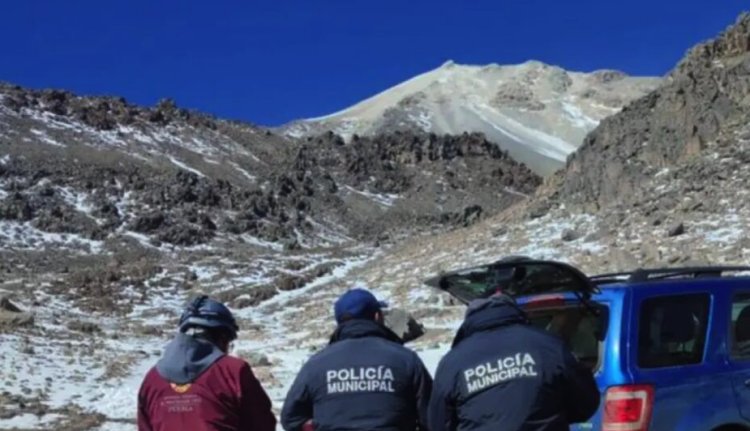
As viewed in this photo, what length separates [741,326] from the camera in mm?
5941

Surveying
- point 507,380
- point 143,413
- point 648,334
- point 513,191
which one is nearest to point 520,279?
point 648,334

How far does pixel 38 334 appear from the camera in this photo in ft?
83.6

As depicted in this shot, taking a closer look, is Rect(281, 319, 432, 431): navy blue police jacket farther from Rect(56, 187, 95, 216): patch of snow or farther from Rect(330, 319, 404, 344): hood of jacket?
Rect(56, 187, 95, 216): patch of snow

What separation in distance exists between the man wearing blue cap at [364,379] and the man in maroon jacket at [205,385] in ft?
1.05

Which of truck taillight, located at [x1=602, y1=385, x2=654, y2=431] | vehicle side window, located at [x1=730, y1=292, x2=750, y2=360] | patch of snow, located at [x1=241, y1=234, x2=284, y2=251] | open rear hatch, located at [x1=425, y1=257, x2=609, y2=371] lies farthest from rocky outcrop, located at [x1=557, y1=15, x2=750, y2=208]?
patch of snow, located at [x1=241, y1=234, x2=284, y2=251]

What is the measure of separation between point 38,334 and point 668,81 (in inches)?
968

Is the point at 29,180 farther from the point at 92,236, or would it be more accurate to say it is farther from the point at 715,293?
the point at 715,293

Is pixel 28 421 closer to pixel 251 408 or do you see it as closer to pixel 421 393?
pixel 251 408

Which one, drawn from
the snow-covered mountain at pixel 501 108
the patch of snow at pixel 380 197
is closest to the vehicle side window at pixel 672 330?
the patch of snow at pixel 380 197

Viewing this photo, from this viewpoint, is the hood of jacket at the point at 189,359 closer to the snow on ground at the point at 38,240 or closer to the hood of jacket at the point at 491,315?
the hood of jacket at the point at 491,315

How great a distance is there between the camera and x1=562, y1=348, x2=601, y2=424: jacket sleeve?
417 cm

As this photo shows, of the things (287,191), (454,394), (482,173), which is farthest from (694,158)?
(482,173)

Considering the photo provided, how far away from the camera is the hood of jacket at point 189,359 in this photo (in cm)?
426

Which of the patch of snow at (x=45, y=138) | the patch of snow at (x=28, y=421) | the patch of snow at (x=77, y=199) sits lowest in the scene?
the patch of snow at (x=28, y=421)
